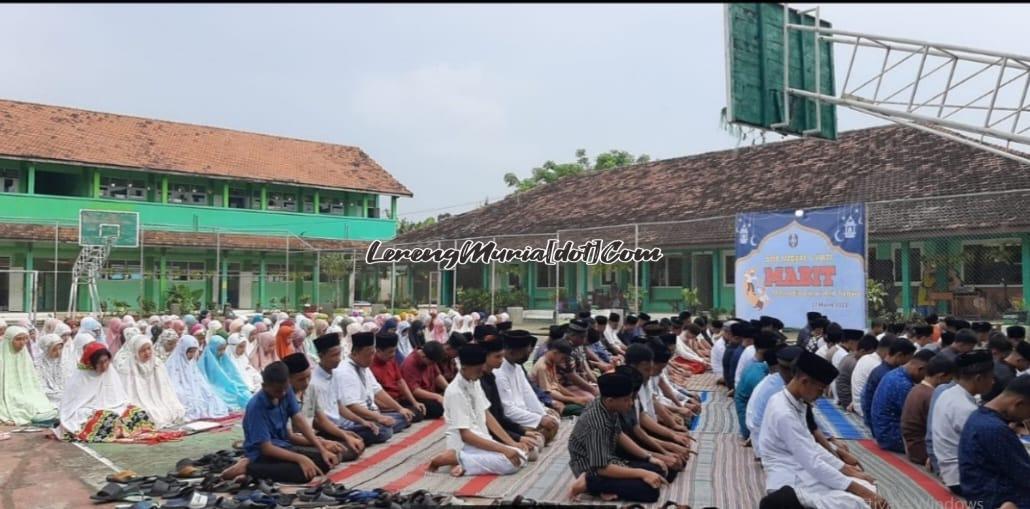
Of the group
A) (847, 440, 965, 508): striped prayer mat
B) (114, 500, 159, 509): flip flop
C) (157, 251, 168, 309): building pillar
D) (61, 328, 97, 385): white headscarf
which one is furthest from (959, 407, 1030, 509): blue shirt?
(157, 251, 168, 309): building pillar

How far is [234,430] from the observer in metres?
8.90

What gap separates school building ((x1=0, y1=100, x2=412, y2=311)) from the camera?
24.4 metres

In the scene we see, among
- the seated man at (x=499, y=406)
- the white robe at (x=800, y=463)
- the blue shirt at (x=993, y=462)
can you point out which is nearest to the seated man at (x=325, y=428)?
the seated man at (x=499, y=406)

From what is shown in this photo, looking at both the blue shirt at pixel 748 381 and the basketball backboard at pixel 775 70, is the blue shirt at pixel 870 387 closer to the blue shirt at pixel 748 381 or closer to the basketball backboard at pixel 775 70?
the blue shirt at pixel 748 381

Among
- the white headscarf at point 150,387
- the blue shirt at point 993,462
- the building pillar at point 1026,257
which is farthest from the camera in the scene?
the building pillar at point 1026,257

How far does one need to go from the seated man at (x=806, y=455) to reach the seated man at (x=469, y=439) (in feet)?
7.50

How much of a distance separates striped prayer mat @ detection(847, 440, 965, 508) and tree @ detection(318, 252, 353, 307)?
19513 mm

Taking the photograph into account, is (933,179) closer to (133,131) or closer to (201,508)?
(201,508)

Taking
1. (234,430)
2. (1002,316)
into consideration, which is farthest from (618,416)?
(1002,316)

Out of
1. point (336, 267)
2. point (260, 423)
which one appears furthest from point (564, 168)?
point (260, 423)

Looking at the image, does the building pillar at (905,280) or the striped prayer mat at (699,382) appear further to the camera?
the building pillar at (905,280)

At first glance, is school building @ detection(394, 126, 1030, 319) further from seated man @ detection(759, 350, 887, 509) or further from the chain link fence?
seated man @ detection(759, 350, 887, 509)

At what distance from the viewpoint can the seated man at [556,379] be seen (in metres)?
9.09

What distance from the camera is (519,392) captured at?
7.80m
